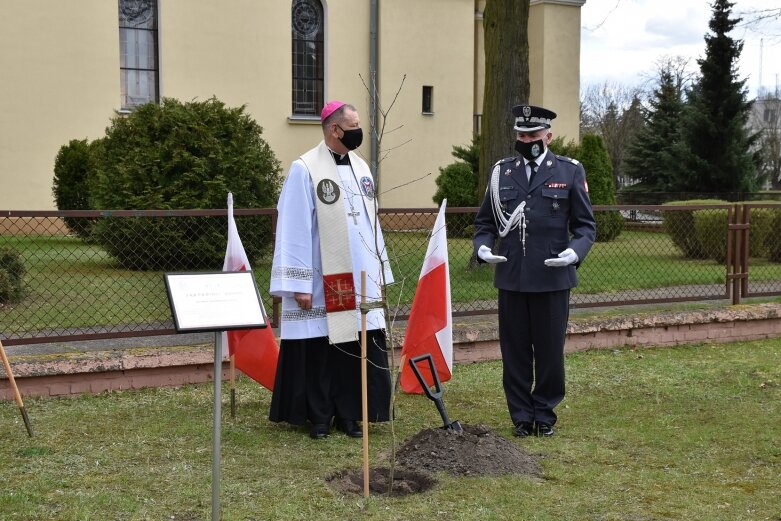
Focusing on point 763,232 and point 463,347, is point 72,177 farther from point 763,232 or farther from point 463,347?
point 763,232

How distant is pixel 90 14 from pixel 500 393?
47.0ft

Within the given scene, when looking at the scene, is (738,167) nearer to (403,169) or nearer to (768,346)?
(403,169)

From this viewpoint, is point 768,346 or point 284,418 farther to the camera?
point 768,346

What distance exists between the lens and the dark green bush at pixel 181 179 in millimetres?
10977

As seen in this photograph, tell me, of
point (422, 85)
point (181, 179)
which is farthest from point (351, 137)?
point (422, 85)

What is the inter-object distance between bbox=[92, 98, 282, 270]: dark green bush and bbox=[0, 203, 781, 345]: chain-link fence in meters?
0.03

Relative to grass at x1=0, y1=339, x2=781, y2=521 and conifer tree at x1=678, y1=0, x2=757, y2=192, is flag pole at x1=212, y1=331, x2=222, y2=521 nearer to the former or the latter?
grass at x1=0, y1=339, x2=781, y2=521

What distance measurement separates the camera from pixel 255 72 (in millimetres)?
20734

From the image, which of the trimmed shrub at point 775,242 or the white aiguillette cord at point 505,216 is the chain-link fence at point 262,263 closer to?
the trimmed shrub at point 775,242

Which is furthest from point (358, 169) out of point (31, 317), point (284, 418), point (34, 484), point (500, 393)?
point (31, 317)

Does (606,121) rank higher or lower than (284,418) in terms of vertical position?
higher

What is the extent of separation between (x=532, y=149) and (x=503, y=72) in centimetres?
651

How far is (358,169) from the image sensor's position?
6.30 meters

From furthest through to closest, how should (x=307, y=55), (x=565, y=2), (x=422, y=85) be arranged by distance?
(x=565, y=2) < (x=422, y=85) < (x=307, y=55)
